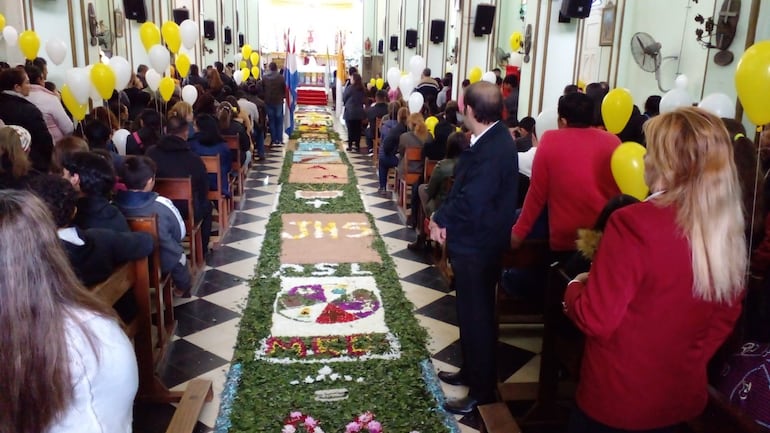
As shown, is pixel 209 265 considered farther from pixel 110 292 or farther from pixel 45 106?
pixel 110 292

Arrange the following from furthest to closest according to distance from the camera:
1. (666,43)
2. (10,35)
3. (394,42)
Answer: (394,42) < (666,43) < (10,35)

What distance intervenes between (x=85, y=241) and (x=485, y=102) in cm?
191

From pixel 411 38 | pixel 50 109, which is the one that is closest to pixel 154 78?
pixel 50 109

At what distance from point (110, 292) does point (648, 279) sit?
88.4 inches

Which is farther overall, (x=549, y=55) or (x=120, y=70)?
(x=549, y=55)

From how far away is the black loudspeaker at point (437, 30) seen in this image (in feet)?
50.0

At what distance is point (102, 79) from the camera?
5547mm

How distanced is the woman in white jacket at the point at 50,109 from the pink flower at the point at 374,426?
4.05m

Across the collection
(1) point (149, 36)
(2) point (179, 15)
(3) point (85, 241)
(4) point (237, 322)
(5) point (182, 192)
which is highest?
(2) point (179, 15)

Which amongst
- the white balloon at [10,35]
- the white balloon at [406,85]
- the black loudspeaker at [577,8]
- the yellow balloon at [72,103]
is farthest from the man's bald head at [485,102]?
the white balloon at [406,85]

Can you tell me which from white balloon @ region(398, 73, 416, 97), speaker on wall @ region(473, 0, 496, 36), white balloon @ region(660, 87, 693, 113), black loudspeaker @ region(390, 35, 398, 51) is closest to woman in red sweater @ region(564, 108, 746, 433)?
white balloon @ region(660, 87, 693, 113)

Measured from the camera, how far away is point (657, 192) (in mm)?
1765

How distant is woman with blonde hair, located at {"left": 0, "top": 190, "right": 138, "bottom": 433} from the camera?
1212 mm

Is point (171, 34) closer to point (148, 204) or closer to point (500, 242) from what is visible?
point (148, 204)
